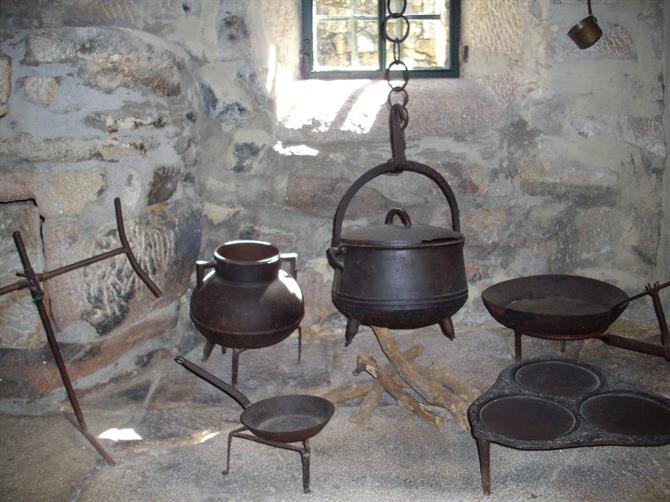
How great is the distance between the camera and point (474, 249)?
8.75 ft

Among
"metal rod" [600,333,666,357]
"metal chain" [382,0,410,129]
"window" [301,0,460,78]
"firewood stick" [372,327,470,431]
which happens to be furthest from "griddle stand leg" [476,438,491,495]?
"window" [301,0,460,78]

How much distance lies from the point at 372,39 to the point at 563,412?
5.39 feet

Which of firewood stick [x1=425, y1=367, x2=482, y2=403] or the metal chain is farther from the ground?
the metal chain

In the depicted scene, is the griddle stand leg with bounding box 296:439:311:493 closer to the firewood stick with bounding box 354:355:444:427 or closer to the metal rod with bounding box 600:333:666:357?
the firewood stick with bounding box 354:355:444:427

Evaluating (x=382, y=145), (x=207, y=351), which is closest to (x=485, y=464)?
(x=207, y=351)

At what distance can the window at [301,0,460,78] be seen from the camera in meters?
2.82

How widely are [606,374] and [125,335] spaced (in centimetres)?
142

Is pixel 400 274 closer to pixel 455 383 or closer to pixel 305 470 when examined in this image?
pixel 455 383

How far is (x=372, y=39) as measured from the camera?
2865 millimetres

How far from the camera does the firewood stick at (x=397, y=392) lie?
2.08 metres

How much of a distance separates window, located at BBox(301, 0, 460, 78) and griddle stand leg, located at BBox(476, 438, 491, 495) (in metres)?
1.58

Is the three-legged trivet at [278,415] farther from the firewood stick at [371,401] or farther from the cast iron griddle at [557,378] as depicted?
the cast iron griddle at [557,378]

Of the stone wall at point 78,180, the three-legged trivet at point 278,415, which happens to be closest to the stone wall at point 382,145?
the stone wall at point 78,180

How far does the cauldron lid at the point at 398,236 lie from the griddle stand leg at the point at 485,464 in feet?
1.78
